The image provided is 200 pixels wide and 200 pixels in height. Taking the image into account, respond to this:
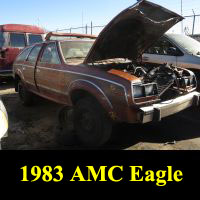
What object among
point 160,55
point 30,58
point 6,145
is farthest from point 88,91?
point 160,55

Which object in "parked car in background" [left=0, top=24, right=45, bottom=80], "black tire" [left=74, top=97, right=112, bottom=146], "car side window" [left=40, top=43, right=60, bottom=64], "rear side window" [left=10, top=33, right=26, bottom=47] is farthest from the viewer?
"rear side window" [left=10, top=33, right=26, bottom=47]

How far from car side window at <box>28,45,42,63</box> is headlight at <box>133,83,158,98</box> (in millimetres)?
2968

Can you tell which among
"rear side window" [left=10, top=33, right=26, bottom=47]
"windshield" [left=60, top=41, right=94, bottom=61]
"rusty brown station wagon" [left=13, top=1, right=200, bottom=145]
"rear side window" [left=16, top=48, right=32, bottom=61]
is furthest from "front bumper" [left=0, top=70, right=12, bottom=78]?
"windshield" [left=60, top=41, right=94, bottom=61]

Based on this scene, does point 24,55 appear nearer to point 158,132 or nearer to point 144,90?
point 158,132

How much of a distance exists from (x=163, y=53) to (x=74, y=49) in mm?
2613

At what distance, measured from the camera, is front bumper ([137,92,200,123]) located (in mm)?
3451

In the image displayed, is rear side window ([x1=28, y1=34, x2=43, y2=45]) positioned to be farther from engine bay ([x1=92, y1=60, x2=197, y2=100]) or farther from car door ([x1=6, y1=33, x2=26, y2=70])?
engine bay ([x1=92, y1=60, x2=197, y2=100])

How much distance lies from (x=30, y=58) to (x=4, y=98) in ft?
7.19

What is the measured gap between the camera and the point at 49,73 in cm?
507

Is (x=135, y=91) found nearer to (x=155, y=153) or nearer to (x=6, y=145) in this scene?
(x=155, y=153)

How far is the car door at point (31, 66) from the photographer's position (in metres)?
5.80

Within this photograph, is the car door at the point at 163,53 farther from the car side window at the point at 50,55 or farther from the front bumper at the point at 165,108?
the car side window at the point at 50,55

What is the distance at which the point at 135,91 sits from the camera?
353 centimetres

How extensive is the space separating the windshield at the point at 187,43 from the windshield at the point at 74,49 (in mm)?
2430
